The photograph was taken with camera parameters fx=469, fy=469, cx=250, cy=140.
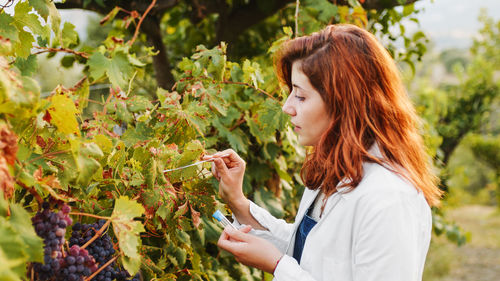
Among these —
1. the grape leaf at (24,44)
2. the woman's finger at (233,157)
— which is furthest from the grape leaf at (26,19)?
the woman's finger at (233,157)

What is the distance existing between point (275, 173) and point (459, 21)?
112 meters

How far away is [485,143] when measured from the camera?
37.1 ft

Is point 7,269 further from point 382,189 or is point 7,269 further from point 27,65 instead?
point 382,189

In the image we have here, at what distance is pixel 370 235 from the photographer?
109 cm

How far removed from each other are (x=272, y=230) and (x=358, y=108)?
1.80ft

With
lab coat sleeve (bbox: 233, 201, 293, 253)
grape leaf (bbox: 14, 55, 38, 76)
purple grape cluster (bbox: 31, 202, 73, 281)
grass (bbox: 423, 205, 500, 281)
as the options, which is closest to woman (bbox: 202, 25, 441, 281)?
lab coat sleeve (bbox: 233, 201, 293, 253)

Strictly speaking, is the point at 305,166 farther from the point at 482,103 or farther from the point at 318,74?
the point at 482,103

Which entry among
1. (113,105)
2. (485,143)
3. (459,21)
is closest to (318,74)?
(113,105)

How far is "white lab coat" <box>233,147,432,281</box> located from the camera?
1065 millimetres

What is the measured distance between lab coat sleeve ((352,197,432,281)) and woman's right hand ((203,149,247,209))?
0.54m

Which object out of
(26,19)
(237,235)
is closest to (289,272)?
(237,235)

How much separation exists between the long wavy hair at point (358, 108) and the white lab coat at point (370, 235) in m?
0.06

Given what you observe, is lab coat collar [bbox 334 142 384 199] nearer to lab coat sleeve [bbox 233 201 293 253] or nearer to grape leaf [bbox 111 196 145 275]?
lab coat sleeve [bbox 233 201 293 253]

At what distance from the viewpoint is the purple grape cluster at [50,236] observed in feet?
2.81
